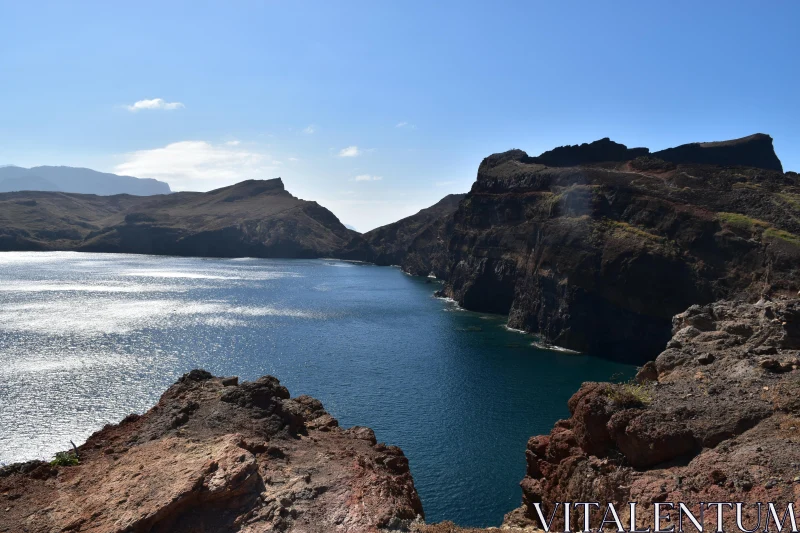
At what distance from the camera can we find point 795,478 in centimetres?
1506

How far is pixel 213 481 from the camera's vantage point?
62.7ft

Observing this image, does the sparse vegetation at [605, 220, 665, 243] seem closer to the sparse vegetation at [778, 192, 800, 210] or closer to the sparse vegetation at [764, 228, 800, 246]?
the sparse vegetation at [764, 228, 800, 246]

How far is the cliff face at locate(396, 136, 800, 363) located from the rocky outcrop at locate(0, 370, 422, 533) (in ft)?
231

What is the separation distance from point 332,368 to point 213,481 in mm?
54137

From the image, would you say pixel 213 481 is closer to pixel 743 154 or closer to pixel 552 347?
pixel 552 347

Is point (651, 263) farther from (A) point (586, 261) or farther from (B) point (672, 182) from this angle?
(B) point (672, 182)

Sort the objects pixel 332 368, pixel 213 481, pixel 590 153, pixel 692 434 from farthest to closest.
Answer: pixel 590 153, pixel 332 368, pixel 692 434, pixel 213 481

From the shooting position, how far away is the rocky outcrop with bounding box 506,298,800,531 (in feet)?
54.1

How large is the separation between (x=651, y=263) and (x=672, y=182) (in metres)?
28.4

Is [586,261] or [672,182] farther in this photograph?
[672,182]

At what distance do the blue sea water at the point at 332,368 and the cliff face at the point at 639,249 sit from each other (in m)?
7.84

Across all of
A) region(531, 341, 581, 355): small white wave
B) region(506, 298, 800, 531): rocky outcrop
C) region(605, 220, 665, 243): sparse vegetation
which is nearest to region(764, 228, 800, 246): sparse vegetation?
region(605, 220, 665, 243): sparse vegetation

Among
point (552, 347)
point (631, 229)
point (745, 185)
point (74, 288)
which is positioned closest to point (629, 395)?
point (552, 347)

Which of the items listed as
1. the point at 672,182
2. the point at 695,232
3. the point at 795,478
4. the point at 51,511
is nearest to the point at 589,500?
the point at 795,478
